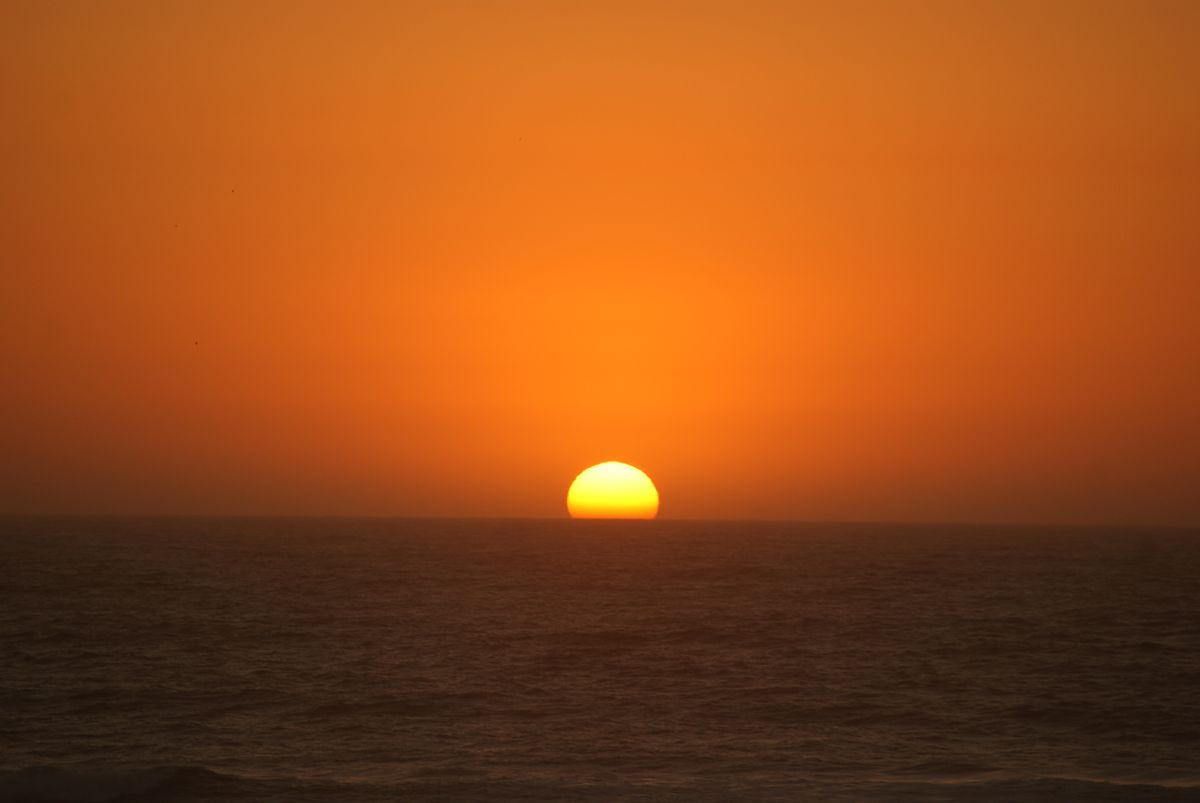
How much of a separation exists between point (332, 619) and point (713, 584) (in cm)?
3169

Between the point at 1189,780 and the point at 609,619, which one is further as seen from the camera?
the point at 609,619

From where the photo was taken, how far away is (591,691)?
4119cm

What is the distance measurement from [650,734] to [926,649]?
834 inches

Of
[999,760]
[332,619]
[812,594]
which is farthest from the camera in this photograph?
[812,594]

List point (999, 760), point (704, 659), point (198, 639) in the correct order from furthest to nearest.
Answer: point (198, 639), point (704, 659), point (999, 760)

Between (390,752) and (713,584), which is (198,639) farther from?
(713,584)

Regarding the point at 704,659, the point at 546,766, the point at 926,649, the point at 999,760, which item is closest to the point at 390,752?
the point at 546,766

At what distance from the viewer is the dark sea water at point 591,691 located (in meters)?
28.7

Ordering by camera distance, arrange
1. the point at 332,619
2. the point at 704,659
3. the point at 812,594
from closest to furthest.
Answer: the point at 704,659
the point at 332,619
the point at 812,594

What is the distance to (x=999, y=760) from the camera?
31484mm

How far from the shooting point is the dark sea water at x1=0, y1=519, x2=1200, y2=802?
28.7 m

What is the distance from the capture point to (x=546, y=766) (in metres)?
30.2

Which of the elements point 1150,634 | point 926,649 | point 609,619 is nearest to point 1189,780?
point 926,649

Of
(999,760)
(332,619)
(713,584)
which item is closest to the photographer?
(999,760)
